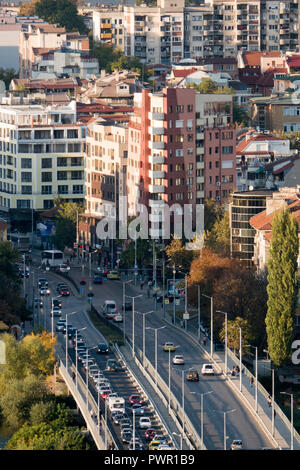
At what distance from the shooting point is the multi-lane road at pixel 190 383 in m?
98.4

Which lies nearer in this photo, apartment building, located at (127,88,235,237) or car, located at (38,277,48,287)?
car, located at (38,277,48,287)

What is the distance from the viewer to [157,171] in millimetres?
147750

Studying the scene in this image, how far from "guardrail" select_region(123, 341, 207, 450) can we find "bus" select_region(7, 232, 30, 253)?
41.2m

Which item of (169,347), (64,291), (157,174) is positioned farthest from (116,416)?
(157,174)

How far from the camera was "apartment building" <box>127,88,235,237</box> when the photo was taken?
484 feet

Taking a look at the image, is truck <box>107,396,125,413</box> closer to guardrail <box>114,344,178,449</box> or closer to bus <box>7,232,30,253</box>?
guardrail <box>114,344,178,449</box>

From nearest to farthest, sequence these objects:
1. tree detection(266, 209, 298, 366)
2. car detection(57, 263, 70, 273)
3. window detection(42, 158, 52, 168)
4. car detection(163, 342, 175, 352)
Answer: tree detection(266, 209, 298, 366), car detection(163, 342, 175, 352), car detection(57, 263, 70, 273), window detection(42, 158, 52, 168)

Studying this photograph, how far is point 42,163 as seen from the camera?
170 m

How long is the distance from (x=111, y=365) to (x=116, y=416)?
13738mm

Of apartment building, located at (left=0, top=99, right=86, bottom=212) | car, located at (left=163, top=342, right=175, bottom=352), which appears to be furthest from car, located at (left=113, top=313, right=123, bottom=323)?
apartment building, located at (left=0, top=99, right=86, bottom=212)

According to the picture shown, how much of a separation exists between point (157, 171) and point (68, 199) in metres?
22.3

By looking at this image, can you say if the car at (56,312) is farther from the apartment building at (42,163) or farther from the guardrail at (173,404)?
the apartment building at (42,163)

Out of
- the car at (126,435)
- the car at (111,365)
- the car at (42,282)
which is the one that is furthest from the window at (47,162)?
the car at (126,435)
